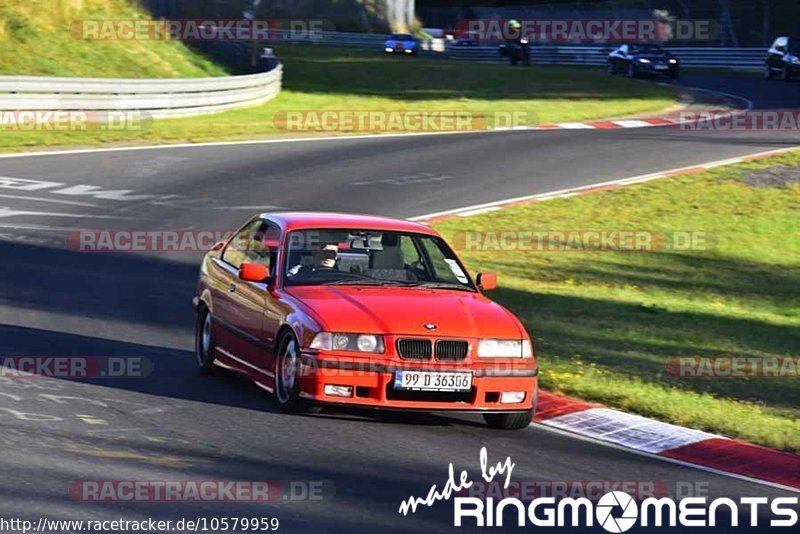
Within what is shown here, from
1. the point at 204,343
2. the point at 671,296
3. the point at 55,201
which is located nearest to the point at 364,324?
the point at 204,343

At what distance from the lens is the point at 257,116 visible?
34781mm

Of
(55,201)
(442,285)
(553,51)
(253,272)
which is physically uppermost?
(253,272)

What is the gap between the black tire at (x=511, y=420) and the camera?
32.6 ft

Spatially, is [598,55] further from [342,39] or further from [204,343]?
[204,343]

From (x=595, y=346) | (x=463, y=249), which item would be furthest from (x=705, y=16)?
(x=595, y=346)

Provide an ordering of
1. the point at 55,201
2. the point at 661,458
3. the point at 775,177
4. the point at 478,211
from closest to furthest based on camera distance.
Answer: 1. the point at 661,458
2. the point at 55,201
3. the point at 478,211
4. the point at 775,177

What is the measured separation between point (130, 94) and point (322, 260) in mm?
21377

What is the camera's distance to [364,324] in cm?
967

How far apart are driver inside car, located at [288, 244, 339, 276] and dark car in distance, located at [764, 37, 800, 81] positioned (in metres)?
41.7

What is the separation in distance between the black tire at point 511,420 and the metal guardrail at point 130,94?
20776mm

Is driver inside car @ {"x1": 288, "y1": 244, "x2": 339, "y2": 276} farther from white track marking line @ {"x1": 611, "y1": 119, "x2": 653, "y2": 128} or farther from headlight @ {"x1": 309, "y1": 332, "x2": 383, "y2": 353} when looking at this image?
white track marking line @ {"x1": 611, "y1": 119, "x2": 653, "y2": 128}

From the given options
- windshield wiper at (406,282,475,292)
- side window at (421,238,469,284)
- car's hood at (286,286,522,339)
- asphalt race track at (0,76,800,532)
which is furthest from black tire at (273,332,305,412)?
side window at (421,238,469,284)

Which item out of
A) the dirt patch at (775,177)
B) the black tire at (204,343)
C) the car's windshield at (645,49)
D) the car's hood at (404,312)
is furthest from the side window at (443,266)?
the car's windshield at (645,49)

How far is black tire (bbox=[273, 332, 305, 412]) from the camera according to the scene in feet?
31.9
